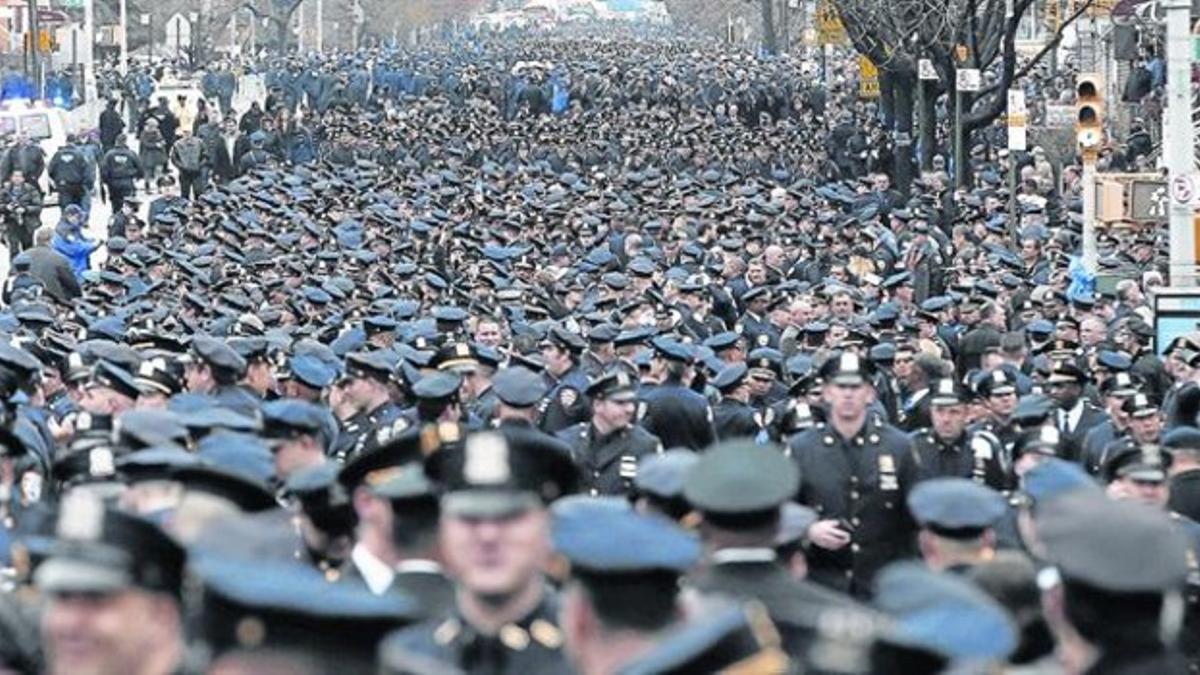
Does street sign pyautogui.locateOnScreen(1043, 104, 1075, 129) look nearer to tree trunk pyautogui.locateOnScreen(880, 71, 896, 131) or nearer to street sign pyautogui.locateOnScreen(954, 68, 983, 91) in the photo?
tree trunk pyautogui.locateOnScreen(880, 71, 896, 131)

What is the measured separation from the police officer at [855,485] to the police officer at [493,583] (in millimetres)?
5421

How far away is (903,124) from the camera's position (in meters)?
48.8

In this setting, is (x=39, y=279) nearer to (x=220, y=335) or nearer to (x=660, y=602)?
(x=220, y=335)

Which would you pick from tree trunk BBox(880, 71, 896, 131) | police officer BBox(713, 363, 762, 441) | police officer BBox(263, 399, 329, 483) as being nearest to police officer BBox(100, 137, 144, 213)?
tree trunk BBox(880, 71, 896, 131)

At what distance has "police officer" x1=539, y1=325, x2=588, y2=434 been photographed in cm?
1645

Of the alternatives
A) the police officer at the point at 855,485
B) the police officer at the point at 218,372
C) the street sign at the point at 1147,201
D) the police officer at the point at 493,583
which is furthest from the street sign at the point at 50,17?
the police officer at the point at 493,583

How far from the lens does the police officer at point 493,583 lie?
6.91 meters

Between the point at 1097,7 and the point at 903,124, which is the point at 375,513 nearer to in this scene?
the point at 1097,7

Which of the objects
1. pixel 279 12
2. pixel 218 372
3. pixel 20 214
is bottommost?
pixel 20 214

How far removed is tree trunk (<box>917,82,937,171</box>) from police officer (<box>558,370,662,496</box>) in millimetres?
29613

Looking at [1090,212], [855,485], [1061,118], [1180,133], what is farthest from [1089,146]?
[1061,118]

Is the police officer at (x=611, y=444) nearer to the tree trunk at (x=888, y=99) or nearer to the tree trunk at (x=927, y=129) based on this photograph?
the tree trunk at (x=927, y=129)

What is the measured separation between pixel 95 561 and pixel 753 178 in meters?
37.5

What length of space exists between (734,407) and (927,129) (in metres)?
28.3
